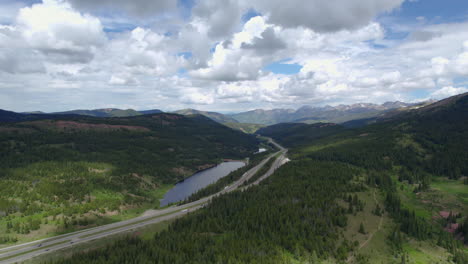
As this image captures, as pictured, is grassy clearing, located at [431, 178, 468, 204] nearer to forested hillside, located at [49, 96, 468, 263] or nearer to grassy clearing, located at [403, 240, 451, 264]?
forested hillside, located at [49, 96, 468, 263]

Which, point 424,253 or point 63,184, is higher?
point 63,184

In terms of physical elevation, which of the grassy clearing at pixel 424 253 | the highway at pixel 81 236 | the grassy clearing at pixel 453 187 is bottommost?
the grassy clearing at pixel 424 253

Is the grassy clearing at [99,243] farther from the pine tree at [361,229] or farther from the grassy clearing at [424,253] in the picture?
the grassy clearing at [424,253]

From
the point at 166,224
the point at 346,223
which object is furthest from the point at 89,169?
the point at 346,223

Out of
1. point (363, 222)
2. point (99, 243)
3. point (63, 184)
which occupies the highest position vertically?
point (63, 184)

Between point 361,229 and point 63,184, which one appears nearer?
point 361,229

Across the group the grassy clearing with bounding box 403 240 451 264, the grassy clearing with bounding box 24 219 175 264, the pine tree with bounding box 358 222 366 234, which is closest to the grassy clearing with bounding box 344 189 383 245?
the pine tree with bounding box 358 222 366 234

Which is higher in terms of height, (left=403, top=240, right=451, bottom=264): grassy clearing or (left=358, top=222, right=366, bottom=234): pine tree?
(left=358, top=222, right=366, bottom=234): pine tree

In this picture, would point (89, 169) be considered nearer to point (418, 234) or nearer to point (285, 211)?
point (285, 211)

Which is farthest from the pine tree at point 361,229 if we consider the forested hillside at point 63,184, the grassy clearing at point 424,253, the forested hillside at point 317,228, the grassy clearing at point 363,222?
the forested hillside at point 63,184

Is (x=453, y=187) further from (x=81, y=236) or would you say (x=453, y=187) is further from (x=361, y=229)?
(x=81, y=236)

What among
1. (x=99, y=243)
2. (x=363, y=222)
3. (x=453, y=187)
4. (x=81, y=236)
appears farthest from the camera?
(x=453, y=187)

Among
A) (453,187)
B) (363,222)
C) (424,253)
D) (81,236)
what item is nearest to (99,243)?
(81,236)
